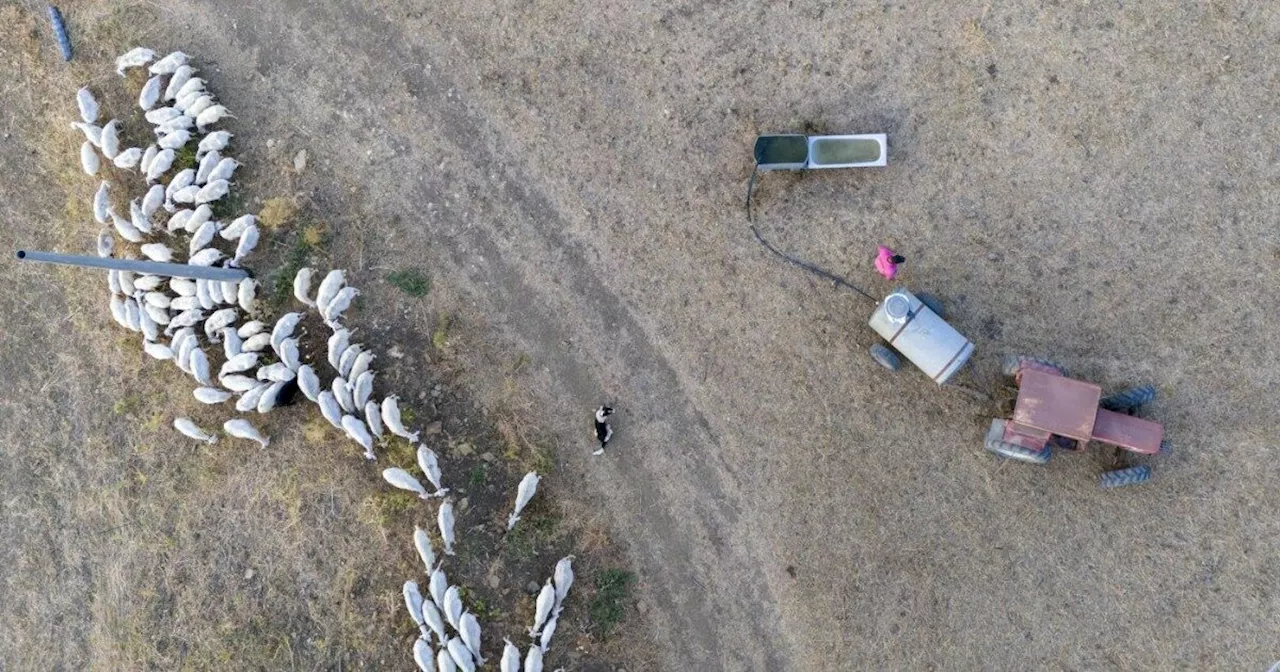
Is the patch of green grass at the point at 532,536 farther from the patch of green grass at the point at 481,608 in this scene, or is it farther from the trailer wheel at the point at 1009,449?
the trailer wheel at the point at 1009,449

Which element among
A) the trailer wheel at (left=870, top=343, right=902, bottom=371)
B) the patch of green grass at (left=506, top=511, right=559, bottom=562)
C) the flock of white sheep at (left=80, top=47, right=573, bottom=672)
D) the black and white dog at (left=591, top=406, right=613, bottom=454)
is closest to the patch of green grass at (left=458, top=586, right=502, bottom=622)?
the flock of white sheep at (left=80, top=47, right=573, bottom=672)

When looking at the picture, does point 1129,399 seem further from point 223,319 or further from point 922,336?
point 223,319

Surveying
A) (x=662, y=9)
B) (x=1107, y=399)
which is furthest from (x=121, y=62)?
(x=1107, y=399)

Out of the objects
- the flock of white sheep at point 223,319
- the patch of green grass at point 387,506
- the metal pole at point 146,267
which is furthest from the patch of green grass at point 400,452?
the metal pole at point 146,267

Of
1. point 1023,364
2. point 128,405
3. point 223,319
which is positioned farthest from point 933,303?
point 128,405

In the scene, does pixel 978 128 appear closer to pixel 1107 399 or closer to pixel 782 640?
pixel 1107 399

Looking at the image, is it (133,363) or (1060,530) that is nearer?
(1060,530)
